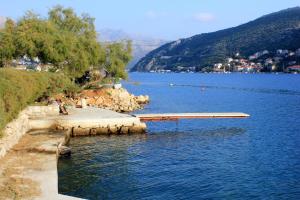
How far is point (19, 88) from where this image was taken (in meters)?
44.4

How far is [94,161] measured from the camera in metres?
40.4

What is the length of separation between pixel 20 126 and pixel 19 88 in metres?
3.68

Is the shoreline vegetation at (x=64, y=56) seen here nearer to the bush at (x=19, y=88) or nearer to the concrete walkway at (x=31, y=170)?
the bush at (x=19, y=88)

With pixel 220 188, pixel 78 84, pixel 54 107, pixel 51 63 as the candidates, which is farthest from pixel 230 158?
pixel 78 84

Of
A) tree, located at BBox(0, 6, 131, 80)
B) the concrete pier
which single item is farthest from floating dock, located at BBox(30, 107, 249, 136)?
tree, located at BBox(0, 6, 131, 80)

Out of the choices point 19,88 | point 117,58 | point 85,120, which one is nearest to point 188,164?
point 19,88

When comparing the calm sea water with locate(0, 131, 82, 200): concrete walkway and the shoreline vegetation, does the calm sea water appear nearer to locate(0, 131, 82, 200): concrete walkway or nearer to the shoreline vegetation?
locate(0, 131, 82, 200): concrete walkway

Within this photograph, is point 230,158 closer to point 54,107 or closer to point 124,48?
point 54,107

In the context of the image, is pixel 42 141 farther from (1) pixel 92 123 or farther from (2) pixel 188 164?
(2) pixel 188 164

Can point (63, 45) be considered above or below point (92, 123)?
above

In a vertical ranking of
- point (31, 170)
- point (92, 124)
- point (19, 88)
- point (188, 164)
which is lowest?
point (188, 164)

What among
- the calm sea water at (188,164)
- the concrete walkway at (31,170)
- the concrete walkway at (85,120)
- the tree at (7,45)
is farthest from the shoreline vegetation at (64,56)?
the calm sea water at (188,164)

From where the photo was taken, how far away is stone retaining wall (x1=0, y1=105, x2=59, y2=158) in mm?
37406

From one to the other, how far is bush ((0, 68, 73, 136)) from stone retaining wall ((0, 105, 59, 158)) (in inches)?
28.9
